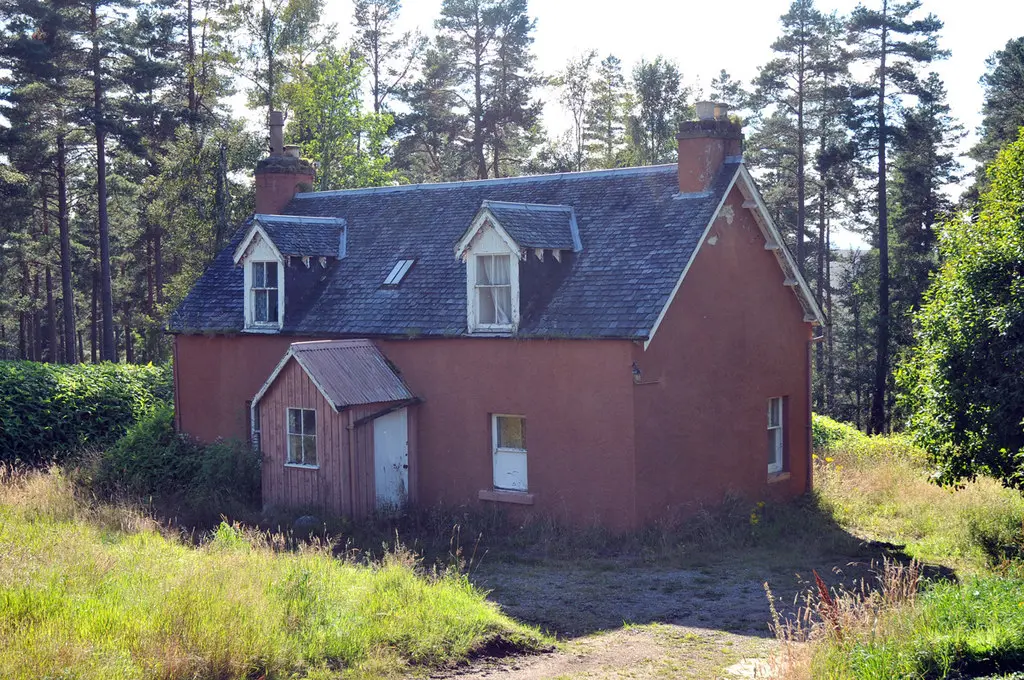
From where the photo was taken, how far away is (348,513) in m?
19.1

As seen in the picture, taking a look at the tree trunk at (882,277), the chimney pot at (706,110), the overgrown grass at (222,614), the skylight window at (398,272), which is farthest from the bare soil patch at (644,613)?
the tree trunk at (882,277)

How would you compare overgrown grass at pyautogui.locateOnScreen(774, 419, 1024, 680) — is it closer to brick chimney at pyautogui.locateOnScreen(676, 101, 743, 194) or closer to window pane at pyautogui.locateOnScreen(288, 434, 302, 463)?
brick chimney at pyautogui.locateOnScreen(676, 101, 743, 194)

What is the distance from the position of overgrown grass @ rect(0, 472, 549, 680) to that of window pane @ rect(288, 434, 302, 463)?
559 cm

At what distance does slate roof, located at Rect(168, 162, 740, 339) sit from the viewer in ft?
60.2

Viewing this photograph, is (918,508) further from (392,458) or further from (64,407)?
(64,407)

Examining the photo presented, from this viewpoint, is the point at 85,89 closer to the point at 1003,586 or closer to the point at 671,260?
the point at 671,260

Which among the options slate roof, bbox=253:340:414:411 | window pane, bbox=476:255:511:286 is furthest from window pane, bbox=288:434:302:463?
window pane, bbox=476:255:511:286

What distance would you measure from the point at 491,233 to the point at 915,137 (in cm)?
2635

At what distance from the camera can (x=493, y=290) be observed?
64.3 feet

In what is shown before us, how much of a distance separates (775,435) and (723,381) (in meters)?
A: 2.63

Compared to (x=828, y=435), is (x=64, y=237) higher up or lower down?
higher up

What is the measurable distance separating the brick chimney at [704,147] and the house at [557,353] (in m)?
0.04

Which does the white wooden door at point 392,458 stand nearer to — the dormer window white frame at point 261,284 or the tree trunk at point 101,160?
the dormer window white frame at point 261,284

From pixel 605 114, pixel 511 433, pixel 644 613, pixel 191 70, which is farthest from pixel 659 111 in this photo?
pixel 644 613
